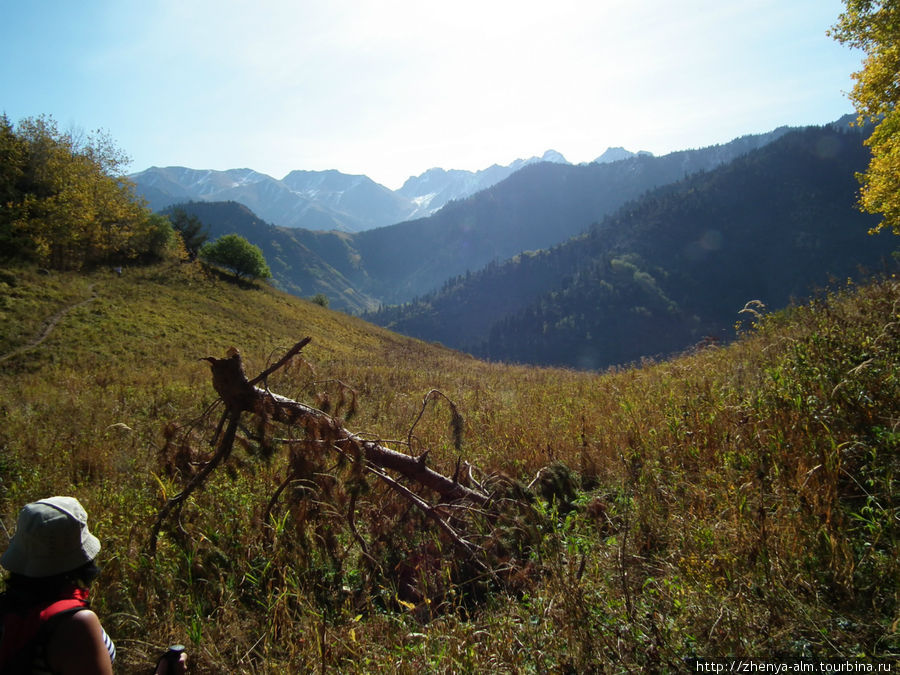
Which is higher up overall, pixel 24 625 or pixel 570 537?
pixel 24 625

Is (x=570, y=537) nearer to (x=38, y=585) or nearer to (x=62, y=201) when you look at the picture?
(x=38, y=585)

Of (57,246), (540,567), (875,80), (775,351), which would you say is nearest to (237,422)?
(540,567)

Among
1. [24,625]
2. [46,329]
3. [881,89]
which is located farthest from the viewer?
[46,329]

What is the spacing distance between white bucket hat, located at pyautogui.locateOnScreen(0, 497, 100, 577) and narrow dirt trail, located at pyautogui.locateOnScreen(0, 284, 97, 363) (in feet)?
70.0

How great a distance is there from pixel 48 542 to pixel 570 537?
124 inches

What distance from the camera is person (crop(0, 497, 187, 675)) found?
5.89ft

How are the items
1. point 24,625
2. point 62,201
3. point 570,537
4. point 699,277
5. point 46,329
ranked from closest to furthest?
point 24,625, point 570,537, point 46,329, point 62,201, point 699,277

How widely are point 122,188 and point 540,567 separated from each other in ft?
161

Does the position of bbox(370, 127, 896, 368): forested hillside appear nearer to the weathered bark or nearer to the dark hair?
the weathered bark

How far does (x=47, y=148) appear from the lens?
3188 centimetres

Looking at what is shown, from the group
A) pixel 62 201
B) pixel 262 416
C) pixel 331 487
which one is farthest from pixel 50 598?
pixel 62 201

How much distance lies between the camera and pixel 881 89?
1134 cm

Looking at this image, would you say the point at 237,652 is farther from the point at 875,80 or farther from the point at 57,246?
the point at 57,246

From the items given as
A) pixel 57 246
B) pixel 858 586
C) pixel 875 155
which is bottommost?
pixel 858 586
